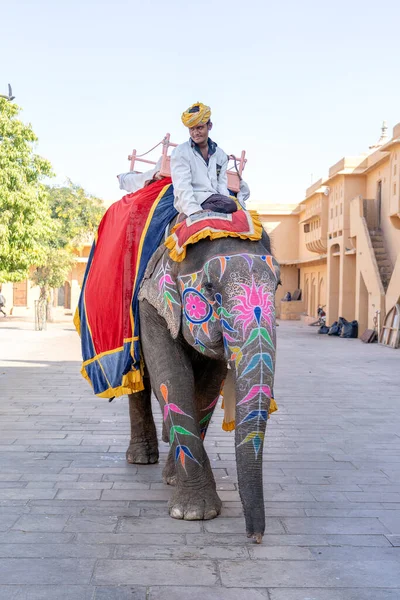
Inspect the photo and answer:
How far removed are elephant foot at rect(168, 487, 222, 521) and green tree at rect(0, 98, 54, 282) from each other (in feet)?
51.6

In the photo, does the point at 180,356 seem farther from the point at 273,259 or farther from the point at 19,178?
the point at 19,178

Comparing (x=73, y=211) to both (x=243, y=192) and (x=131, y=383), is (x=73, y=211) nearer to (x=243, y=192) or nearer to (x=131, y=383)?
(x=243, y=192)

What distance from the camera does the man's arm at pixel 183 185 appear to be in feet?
15.6

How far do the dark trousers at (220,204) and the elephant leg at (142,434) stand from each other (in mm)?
1929

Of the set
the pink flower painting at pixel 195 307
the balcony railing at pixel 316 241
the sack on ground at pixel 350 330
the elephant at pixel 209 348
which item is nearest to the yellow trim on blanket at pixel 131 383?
the elephant at pixel 209 348

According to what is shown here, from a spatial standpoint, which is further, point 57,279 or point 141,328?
point 57,279

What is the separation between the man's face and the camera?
16.6 feet

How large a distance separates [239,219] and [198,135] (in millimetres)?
897

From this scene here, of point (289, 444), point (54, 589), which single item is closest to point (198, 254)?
point (54, 589)

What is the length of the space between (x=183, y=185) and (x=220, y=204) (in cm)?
40

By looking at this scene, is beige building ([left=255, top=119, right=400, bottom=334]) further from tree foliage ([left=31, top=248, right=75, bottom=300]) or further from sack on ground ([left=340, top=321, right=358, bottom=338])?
tree foliage ([left=31, top=248, right=75, bottom=300])

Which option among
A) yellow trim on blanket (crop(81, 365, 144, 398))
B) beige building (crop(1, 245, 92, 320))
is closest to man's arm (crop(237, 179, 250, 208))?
yellow trim on blanket (crop(81, 365, 144, 398))

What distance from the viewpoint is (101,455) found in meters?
6.38

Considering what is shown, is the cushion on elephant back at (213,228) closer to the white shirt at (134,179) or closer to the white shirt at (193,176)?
the white shirt at (193,176)
